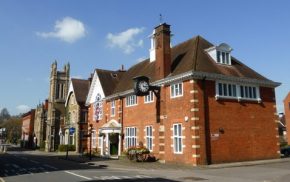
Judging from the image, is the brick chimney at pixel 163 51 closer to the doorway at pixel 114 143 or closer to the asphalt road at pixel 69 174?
the asphalt road at pixel 69 174

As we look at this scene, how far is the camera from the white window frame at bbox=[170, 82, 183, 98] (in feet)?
93.1

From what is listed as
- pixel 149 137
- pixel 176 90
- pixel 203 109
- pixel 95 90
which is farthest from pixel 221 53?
pixel 95 90

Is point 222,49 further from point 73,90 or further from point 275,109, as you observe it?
point 73,90

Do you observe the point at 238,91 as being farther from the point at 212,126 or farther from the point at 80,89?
the point at 80,89

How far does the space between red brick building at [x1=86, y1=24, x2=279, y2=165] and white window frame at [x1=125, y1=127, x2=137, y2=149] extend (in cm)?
11

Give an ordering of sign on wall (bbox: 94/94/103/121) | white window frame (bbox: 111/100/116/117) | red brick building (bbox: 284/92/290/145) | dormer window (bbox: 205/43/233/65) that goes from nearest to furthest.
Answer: dormer window (bbox: 205/43/233/65)
white window frame (bbox: 111/100/116/117)
sign on wall (bbox: 94/94/103/121)
red brick building (bbox: 284/92/290/145)

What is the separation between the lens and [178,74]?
28203 mm

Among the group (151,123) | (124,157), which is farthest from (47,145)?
(151,123)

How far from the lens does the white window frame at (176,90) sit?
93.1ft

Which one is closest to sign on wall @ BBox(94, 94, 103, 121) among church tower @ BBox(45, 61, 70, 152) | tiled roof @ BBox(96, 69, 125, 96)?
Result: tiled roof @ BBox(96, 69, 125, 96)

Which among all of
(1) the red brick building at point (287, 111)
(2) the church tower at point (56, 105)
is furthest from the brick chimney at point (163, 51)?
(1) the red brick building at point (287, 111)

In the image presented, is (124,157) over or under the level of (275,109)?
under

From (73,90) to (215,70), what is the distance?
34.5m

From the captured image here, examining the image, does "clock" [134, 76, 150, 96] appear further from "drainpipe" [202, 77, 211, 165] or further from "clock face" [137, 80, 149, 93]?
"drainpipe" [202, 77, 211, 165]
